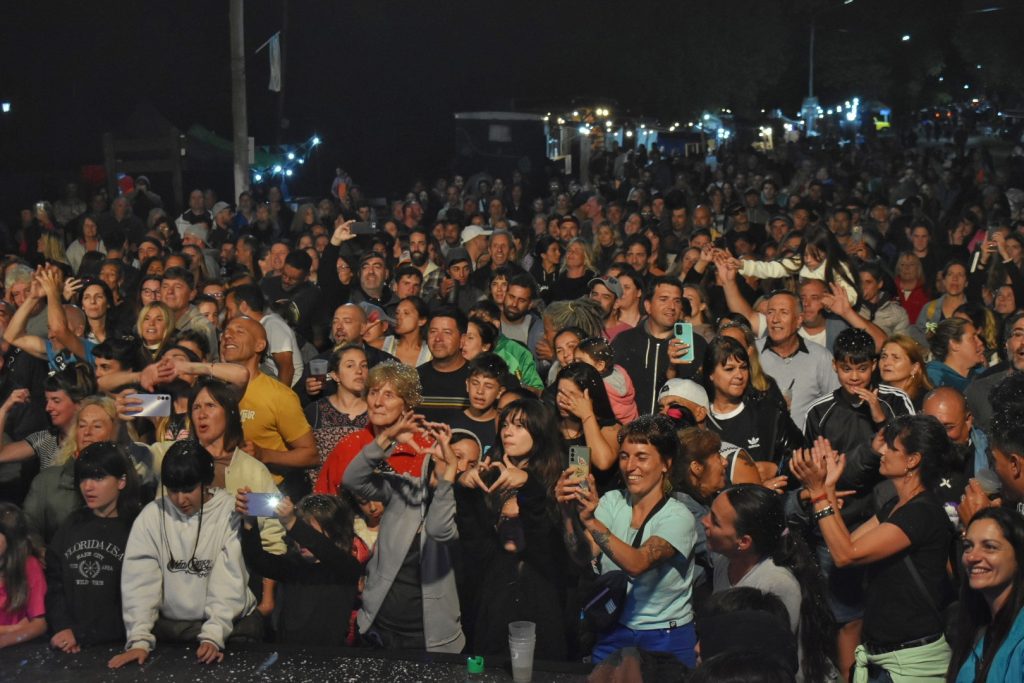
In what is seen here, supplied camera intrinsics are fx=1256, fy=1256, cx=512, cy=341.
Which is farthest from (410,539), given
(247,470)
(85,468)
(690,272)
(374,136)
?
(374,136)

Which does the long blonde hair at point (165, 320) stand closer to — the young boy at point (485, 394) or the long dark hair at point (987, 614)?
the young boy at point (485, 394)

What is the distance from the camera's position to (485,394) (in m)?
6.61

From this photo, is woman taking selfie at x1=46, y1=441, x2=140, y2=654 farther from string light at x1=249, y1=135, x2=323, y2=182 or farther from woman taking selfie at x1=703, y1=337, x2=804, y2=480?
string light at x1=249, y1=135, x2=323, y2=182

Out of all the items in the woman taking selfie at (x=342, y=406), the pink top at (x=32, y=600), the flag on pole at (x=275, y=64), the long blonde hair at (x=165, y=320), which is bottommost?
the pink top at (x=32, y=600)

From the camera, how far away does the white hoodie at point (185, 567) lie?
16.5ft

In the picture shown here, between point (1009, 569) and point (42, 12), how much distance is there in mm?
26132

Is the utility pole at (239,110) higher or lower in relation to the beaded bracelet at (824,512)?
higher

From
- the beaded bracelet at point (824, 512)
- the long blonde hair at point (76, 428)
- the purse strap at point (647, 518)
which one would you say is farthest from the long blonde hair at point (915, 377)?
the long blonde hair at point (76, 428)

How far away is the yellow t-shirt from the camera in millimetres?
6703

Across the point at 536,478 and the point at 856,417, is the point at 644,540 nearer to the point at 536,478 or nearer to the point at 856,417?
the point at 536,478

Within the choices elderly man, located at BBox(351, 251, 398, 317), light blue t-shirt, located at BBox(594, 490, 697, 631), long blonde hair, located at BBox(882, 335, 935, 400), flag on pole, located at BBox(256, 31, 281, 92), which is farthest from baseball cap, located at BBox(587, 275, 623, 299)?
flag on pole, located at BBox(256, 31, 281, 92)

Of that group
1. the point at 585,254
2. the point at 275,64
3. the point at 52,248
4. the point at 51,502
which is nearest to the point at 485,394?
the point at 51,502

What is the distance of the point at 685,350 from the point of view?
7.77m

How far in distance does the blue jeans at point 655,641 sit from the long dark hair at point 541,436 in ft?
2.18
